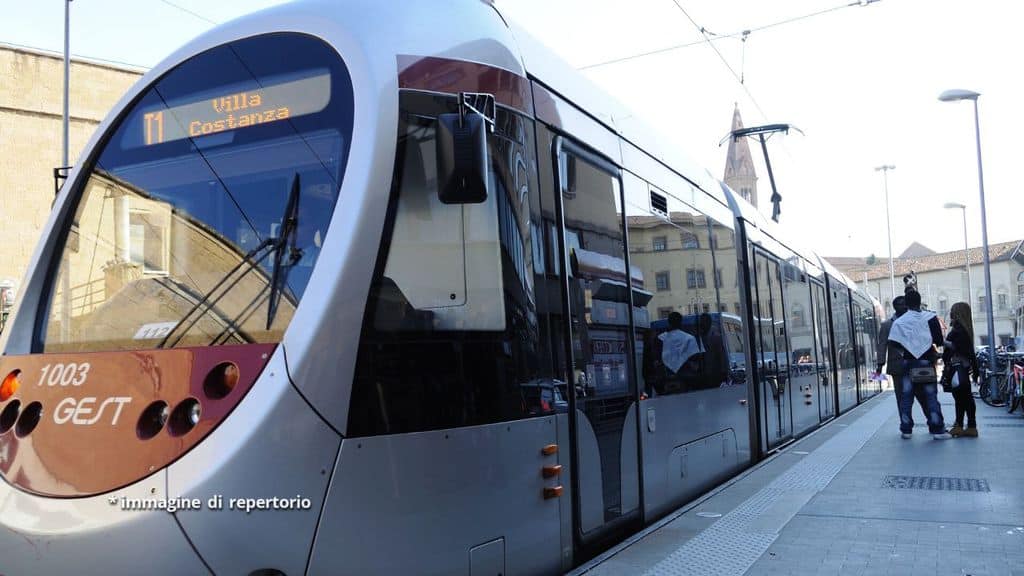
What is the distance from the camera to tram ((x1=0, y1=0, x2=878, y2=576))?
12.6 ft

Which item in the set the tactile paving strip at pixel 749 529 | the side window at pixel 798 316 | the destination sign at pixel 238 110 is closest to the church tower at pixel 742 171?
the side window at pixel 798 316

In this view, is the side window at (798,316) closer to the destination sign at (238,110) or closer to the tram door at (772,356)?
the tram door at (772,356)

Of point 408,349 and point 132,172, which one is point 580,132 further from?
point 132,172

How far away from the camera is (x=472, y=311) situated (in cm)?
450

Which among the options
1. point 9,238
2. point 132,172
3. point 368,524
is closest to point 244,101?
point 132,172

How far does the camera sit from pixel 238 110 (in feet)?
14.8

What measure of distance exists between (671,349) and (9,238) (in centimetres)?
2504

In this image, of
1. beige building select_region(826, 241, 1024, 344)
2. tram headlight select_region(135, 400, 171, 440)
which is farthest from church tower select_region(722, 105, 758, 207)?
tram headlight select_region(135, 400, 171, 440)

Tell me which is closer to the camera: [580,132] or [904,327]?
[580,132]

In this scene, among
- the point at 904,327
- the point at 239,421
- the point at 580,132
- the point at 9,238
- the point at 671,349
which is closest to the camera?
the point at 239,421

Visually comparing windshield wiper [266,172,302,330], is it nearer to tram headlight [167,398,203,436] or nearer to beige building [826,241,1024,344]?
tram headlight [167,398,203,436]

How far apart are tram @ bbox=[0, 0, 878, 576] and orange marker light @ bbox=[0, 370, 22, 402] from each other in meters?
0.01

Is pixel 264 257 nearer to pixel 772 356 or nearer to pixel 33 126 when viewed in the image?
pixel 772 356

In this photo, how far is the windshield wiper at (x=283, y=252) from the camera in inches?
161
